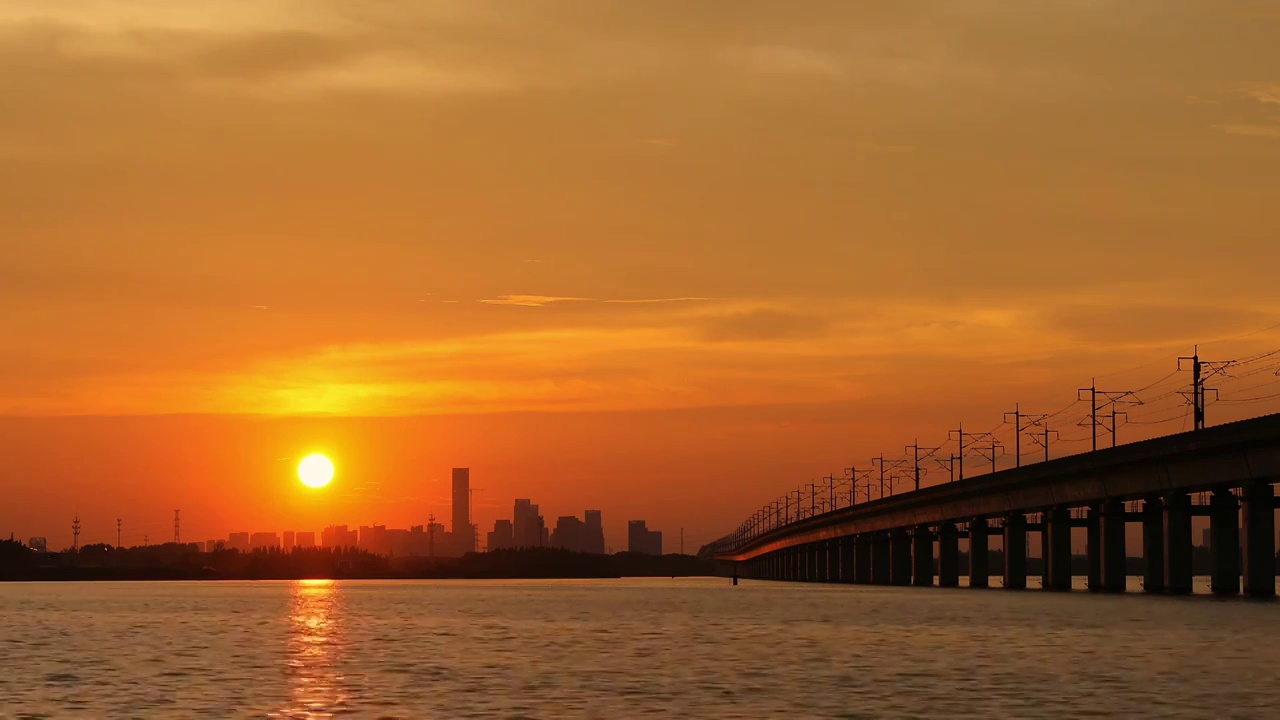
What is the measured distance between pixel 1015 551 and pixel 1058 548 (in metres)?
16.5

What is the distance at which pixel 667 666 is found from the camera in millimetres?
54250

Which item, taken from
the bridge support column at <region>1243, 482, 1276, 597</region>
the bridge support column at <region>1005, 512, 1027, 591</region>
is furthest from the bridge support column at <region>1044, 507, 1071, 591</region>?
the bridge support column at <region>1243, 482, 1276, 597</region>

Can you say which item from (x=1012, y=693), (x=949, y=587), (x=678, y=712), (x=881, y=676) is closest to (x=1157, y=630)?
(x=881, y=676)

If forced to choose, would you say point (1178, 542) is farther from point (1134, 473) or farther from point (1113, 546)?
point (1113, 546)

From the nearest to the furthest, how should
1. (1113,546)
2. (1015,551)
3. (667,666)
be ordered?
(667,666)
(1113,546)
(1015,551)

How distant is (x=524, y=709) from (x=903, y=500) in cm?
15972

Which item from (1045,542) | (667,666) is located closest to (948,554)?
(1045,542)

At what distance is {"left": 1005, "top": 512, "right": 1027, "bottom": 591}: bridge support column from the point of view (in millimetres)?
159000

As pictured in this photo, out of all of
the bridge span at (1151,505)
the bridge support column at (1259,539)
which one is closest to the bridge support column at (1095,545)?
the bridge span at (1151,505)

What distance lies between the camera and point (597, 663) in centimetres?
5606

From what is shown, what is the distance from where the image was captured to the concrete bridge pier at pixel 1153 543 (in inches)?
4894

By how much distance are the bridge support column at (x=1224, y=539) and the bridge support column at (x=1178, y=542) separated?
1.81 metres

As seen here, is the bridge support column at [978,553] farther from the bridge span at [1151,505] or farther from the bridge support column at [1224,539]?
the bridge support column at [1224,539]

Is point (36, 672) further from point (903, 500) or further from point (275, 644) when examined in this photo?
point (903, 500)
